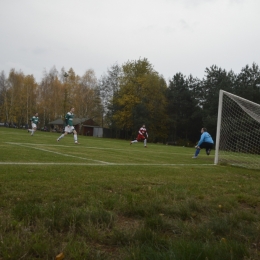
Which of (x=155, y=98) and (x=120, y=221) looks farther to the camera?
(x=155, y=98)

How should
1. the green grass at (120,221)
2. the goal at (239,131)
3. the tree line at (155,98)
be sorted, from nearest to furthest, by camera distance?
1. the green grass at (120,221)
2. the goal at (239,131)
3. the tree line at (155,98)

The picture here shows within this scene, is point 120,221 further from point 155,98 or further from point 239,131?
point 155,98

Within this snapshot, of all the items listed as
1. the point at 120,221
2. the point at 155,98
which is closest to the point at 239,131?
the point at 120,221

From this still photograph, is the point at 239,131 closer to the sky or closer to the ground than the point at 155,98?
closer to the ground

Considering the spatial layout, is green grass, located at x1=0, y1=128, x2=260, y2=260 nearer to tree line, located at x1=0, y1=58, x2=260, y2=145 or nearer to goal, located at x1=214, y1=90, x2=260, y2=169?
goal, located at x1=214, y1=90, x2=260, y2=169

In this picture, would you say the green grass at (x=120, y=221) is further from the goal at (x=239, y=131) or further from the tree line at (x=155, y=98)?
the tree line at (x=155, y=98)

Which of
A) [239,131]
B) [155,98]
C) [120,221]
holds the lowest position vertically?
[120,221]

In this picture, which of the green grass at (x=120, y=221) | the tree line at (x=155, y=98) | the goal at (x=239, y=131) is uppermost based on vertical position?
the tree line at (x=155, y=98)

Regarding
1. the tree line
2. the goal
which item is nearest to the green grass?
the goal

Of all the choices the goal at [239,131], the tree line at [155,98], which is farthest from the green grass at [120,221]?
the tree line at [155,98]

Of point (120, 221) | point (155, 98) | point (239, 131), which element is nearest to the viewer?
point (120, 221)

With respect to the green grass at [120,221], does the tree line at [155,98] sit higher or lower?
higher

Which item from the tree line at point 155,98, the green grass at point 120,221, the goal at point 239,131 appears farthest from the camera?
the tree line at point 155,98

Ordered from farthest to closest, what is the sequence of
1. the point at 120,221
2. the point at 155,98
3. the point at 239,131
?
the point at 155,98 < the point at 239,131 < the point at 120,221
